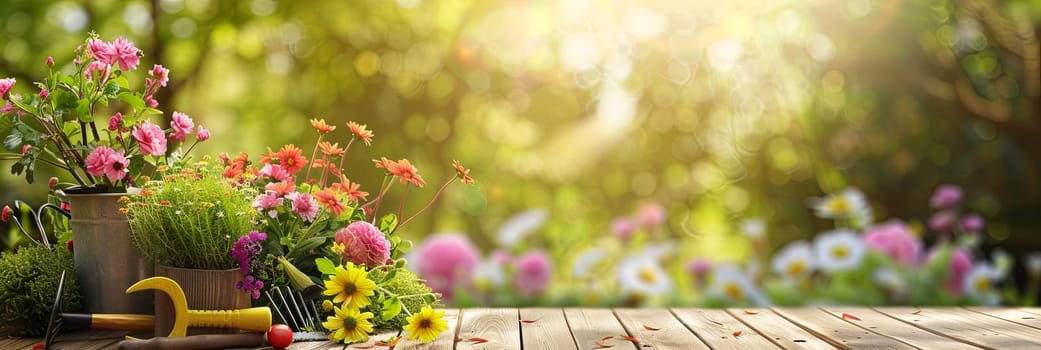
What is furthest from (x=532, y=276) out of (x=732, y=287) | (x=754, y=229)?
(x=754, y=229)

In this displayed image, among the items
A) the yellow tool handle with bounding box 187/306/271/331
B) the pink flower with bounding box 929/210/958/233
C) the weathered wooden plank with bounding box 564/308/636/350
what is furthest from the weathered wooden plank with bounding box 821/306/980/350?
the pink flower with bounding box 929/210/958/233

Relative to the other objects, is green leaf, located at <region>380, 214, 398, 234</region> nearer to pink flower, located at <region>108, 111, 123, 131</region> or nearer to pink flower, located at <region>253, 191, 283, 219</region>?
pink flower, located at <region>253, 191, 283, 219</region>

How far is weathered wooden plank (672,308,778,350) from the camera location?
1.84m

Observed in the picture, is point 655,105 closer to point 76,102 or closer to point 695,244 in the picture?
point 695,244

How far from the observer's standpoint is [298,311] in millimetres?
1907

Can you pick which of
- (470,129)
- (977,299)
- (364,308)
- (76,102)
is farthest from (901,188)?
(76,102)

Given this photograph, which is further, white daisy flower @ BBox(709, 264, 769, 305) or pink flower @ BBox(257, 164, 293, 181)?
white daisy flower @ BBox(709, 264, 769, 305)

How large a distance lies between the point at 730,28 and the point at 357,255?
10.0 ft

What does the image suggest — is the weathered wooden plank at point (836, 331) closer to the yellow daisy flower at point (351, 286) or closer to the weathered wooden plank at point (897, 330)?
the weathered wooden plank at point (897, 330)

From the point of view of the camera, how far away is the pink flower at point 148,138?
6.19 ft

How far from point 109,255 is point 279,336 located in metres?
0.46

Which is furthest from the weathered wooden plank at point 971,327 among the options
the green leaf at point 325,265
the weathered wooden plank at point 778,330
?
the green leaf at point 325,265

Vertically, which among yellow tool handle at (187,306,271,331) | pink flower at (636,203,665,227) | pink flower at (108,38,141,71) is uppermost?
pink flower at (108,38,141,71)

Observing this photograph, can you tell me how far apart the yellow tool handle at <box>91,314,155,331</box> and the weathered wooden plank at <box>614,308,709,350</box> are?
99 centimetres
